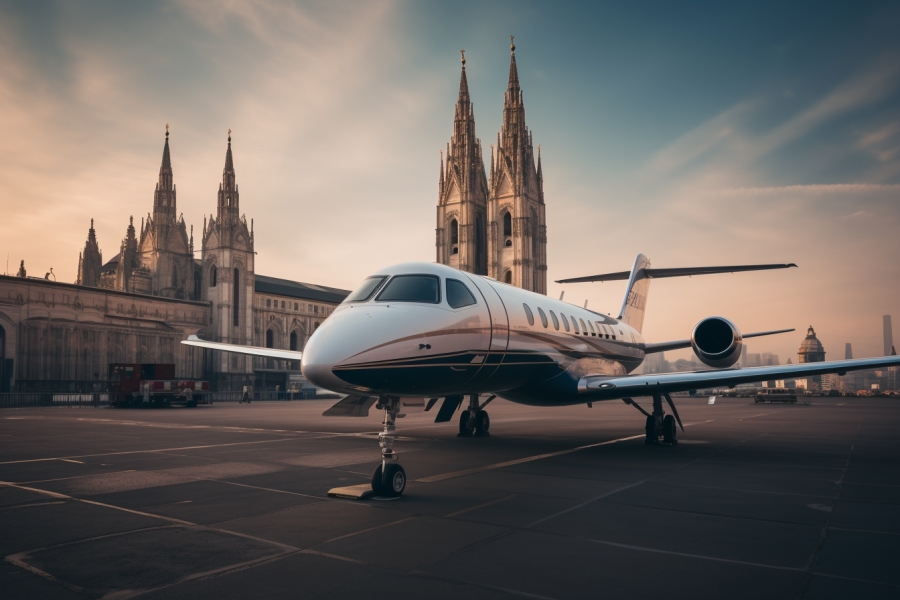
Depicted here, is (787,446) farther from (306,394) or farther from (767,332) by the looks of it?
(306,394)

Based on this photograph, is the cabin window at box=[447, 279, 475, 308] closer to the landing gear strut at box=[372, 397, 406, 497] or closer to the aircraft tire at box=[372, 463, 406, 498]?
the landing gear strut at box=[372, 397, 406, 497]

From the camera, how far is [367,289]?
30.2 ft

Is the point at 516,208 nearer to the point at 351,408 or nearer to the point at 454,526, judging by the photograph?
the point at 351,408

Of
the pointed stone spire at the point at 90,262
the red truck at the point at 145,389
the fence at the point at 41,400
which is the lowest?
the fence at the point at 41,400

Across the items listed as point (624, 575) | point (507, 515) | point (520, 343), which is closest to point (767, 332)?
point (520, 343)

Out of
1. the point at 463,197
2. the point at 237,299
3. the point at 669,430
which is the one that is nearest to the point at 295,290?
the point at 237,299

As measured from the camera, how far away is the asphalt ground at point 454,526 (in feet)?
15.1

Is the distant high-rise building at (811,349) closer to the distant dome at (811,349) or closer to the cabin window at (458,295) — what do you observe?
the distant dome at (811,349)

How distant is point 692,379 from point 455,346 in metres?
5.99

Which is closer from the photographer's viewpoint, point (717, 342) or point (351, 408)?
point (351, 408)

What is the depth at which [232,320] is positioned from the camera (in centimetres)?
8219

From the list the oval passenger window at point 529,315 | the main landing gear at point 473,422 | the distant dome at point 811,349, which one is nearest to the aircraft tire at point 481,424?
the main landing gear at point 473,422

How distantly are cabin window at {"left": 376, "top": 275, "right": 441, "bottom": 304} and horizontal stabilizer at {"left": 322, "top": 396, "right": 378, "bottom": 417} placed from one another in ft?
7.88

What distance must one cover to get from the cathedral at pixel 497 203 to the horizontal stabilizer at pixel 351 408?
80407mm
